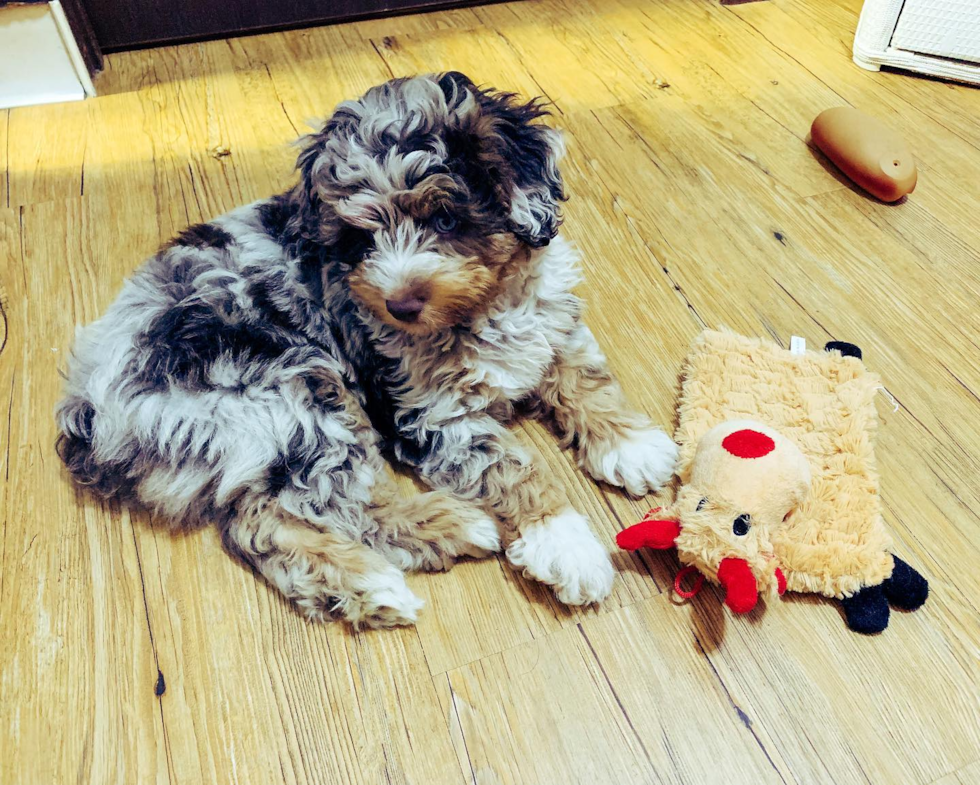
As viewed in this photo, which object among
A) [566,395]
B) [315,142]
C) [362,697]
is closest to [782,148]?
[566,395]

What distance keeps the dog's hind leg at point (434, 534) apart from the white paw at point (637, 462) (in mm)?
328

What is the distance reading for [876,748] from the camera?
139cm

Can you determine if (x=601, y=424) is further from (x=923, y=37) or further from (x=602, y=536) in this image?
(x=923, y=37)

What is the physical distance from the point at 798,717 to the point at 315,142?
1.59 metres

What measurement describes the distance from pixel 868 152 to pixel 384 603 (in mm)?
2226

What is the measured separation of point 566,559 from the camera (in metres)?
1.56

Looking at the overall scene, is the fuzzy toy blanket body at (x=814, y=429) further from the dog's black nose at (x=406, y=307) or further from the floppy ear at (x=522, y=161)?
the dog's black nose at (x=406, y=307)

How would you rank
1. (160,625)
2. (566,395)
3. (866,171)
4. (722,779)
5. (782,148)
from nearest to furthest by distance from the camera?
(722,779) < (160,625) < (566,395) < (866,171) < (782,148)

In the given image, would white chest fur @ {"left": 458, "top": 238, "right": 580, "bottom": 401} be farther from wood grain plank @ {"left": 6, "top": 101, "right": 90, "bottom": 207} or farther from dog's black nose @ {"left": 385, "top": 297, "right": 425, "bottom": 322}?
wood grain plank @ {"left": 6, "top": 101, "right": 90, "bottom": 207}

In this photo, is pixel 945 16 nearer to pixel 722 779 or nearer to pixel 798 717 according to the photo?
pixel 798 717

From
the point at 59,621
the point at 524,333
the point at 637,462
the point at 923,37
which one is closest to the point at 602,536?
the point at 637,462

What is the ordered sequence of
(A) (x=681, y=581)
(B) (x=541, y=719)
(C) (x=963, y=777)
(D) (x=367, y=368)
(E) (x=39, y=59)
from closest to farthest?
(C) (x=963, y=777), (B) (x=541, y=719), (A) (x=681, y=581), (D) (x=367, y=368), (E) (x=39, y=59)

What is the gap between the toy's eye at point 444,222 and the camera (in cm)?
148

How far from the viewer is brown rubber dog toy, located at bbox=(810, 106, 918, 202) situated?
242 cm
